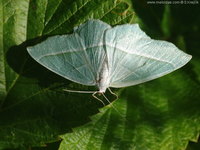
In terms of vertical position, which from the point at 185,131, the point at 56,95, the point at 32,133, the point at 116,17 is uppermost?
the point at 116,17

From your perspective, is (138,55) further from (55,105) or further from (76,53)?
(55,105)

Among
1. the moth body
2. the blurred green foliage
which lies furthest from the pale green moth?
the blurred green foliage

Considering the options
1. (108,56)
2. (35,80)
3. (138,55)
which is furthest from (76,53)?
(138,55)

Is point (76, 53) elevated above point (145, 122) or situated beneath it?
elevated above

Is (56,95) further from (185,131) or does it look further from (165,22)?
(165,22)

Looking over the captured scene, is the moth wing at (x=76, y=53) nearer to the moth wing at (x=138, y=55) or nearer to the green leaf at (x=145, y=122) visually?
the moth wing at (x=138, y=55)

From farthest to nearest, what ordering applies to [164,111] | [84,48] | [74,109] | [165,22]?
[165,22] → [164,111] → [84,48] → [74,109]

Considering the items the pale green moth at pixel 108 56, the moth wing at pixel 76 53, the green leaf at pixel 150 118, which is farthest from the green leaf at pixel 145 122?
the moth wing at pixel 76 53

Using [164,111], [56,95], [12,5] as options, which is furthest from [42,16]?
[164,111]
